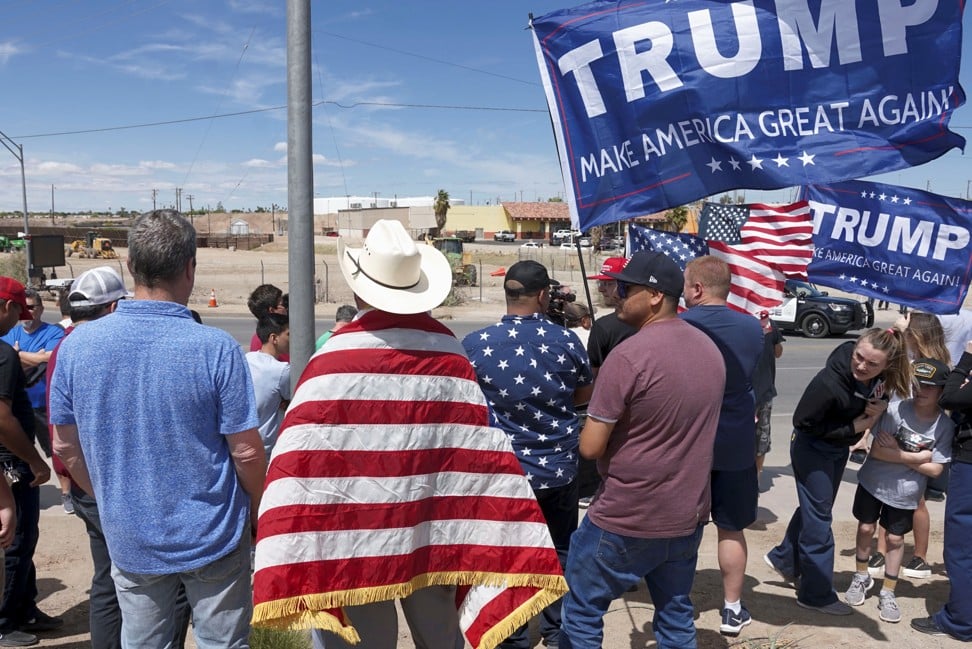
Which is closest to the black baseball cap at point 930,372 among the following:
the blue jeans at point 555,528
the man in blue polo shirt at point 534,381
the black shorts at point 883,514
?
the black shorts at point 883,514

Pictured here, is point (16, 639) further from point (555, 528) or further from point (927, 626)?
point (927, 626)

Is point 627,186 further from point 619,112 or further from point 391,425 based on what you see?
point 391,425

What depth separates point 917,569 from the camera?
15.8ft

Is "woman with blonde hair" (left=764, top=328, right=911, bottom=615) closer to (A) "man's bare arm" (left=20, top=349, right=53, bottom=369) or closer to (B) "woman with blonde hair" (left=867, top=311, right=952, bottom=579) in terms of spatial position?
(B) "woman with blonde hair" (left=867, top=311, right=952, bottom=579)

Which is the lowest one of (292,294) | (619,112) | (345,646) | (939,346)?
(345,646)

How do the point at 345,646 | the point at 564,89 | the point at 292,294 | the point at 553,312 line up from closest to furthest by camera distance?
the point at 345,646, the point at 292,294, the point at 564,89, the point at 553,312

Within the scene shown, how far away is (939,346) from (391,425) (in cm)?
387

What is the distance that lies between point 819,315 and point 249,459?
19.5 m

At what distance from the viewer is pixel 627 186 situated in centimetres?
451

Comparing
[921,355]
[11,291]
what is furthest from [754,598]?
[11,291]

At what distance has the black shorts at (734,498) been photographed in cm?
390

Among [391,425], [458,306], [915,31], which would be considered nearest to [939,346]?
[915,31]

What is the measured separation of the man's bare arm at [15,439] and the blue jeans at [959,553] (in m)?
4.69

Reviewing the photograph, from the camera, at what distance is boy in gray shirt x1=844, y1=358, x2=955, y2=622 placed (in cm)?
426
